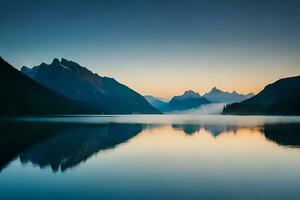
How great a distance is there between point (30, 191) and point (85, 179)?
5.99 m

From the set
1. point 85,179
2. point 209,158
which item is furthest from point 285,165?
point 85,179

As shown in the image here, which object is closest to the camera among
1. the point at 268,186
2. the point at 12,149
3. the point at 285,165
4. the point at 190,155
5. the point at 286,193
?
the point at 286,193

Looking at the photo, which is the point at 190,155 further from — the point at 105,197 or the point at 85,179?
the point at 105,197

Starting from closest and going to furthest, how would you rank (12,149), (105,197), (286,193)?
1. (105,197)
2. (286,193)
3. (12,149)

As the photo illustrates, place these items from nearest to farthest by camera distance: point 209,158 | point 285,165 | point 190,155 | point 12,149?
1. point 285,165
2. point 209,158
3. point 190,155
4. point 12,149

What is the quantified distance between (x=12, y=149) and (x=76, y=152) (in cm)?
990

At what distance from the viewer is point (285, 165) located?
131 feet

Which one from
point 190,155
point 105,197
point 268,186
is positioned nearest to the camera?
point 105,197

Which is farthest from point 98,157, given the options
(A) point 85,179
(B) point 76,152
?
(A) point 85,179

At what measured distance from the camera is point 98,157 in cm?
4691

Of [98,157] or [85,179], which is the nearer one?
[85,179]

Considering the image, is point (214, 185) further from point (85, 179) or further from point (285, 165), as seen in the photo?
point (285, 165)

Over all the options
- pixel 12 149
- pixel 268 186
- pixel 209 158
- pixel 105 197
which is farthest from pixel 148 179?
pixel 12 149

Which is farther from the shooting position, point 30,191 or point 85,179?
point 85,179
